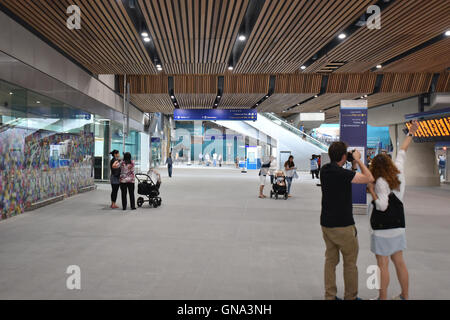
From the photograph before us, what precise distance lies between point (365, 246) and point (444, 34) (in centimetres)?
667

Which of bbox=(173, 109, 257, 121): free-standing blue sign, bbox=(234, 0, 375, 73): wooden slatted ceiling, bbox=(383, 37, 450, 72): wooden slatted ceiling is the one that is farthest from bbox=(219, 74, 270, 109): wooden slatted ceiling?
bbox=(173, 109, 257, 121): free-standing blue sign

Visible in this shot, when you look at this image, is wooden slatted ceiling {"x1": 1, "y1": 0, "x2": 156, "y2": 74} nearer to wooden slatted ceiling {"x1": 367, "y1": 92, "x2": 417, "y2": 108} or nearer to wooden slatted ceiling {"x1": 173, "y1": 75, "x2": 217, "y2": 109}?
wooden slatted ceiling {"x1": 173, "y1": 75, "x2": 217, "y2": 109}

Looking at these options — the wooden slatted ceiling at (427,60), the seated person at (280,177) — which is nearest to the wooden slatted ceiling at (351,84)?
the wooden slatted ceiling at (427,60)

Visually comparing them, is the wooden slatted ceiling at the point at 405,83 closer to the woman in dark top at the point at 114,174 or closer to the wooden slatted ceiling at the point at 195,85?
the wooden slatted ceiling at the point at 195,85

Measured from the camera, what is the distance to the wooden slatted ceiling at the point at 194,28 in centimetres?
734

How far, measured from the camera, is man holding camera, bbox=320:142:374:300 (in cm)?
319

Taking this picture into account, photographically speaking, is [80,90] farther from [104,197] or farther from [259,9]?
[259,9]

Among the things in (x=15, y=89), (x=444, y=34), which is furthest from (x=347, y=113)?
(x=15, y=89)

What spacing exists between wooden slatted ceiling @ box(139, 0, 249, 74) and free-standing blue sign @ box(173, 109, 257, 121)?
920cm

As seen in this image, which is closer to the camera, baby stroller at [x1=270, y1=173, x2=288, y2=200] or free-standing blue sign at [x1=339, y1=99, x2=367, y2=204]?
free-standing blue sign at [x1=339, y1=99, x2=367, y2=204]

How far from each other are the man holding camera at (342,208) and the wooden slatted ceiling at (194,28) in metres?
5.15

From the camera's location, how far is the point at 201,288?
3.78 m
